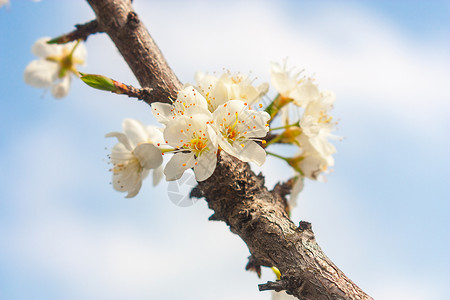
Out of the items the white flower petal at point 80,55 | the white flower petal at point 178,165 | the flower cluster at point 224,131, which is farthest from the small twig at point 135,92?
the white flower petal at point 80,55

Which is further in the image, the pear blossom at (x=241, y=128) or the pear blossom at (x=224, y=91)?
the pear blossom at (x=224, y=91)

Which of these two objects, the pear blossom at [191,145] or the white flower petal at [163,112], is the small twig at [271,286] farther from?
the white flower petal at [163,112]

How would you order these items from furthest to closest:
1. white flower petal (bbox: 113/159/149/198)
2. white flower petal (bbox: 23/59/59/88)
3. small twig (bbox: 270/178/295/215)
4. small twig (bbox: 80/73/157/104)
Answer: white flower petal (bbox: 23/59/59/88), small twig (bbox: 270/178/295/215), white flower petal (bbox: 113/159/149/198), small twig (bbox: 80/73/157/104)

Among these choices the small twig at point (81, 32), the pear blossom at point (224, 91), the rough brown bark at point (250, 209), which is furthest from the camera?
the small twig at point (81, 32)

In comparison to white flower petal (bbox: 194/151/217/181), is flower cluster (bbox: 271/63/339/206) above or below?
above

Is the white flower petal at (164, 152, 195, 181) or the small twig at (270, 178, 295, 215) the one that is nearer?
the white flower petal at (164, 152, 195, 181)

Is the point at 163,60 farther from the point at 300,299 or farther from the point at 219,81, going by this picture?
the point at 300,299

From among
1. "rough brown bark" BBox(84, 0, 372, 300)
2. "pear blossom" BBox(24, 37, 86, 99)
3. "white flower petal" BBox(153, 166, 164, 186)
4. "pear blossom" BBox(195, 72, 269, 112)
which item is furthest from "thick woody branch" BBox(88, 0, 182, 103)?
"pear blossom" BBox(24, 37, 86, 99)

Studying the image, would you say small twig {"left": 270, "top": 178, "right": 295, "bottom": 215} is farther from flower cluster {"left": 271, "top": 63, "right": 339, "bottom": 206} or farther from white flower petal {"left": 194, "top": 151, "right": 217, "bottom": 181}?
white flower petal {"left": 194, "top": 151, "right": 217, "bottom": 181}
